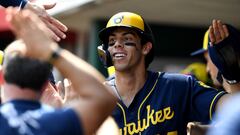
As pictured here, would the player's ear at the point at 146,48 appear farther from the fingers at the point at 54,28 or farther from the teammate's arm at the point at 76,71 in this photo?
the teammate's arm at the point at 76,71

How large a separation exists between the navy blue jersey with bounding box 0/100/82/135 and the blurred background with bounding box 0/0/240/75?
340 inches

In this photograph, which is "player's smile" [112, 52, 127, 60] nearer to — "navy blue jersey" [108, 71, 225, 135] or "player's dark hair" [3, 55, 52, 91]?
"navy blue jersey" [108, 71, 225, 135]

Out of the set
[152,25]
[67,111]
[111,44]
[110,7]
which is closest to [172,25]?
[152,25]

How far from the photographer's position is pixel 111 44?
5.84 m

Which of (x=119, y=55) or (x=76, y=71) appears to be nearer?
(x=76, y=71)

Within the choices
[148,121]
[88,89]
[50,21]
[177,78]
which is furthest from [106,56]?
[88,89]

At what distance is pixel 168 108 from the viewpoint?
5.47m

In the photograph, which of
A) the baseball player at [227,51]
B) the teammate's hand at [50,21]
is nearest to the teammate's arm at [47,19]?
the teammate's hand at [50,21]

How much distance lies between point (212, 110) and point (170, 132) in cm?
36

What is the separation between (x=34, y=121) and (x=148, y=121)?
7.41 ft

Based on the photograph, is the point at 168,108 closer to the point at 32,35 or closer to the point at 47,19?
the point at 47,19

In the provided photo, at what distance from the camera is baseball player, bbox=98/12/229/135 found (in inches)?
213

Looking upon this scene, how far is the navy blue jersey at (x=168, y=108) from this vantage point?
5.39 m

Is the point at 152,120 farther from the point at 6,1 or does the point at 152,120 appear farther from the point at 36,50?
the point at 36,50
